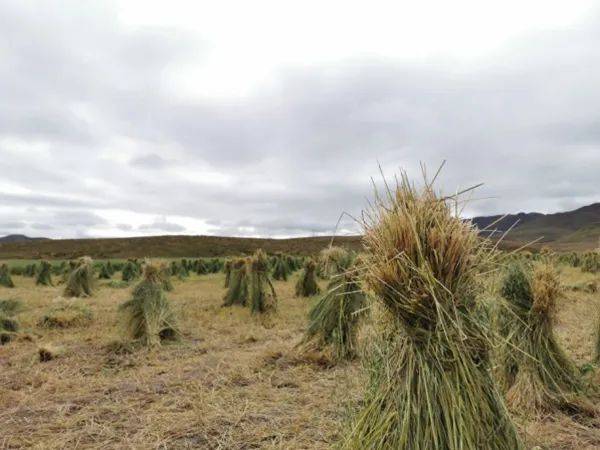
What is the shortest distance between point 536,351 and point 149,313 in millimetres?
6578

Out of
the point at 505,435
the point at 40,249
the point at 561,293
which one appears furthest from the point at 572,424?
the point at 40,249

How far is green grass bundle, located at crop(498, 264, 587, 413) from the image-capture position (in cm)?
488

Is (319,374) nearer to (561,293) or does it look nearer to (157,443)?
(157,443)

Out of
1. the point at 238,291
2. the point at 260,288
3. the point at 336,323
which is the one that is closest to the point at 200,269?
the point at 238,291

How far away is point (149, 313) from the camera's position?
8914 mm

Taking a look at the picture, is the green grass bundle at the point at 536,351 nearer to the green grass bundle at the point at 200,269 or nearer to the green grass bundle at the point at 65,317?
the green grass bundle at the point at 65,317

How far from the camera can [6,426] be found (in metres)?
4.76

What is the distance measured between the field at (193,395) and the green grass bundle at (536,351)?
0.28 m

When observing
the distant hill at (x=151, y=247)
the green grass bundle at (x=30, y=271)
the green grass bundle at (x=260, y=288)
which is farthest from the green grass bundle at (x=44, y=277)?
the distant hill at (x=151, y=247)

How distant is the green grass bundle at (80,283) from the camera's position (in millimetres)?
17859

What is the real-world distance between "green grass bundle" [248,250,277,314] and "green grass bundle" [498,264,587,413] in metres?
8.18

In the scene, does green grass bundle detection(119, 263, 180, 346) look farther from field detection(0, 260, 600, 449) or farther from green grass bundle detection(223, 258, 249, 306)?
green grass bundle detection(223, 258, 249, 306)

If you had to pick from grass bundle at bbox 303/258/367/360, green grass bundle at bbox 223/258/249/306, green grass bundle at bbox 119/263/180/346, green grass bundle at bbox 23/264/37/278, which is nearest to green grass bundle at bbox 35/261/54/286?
green grass bundle at bbox 23/264/37/278

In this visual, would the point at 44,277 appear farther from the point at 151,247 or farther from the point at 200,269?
the point at 151,247
